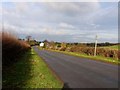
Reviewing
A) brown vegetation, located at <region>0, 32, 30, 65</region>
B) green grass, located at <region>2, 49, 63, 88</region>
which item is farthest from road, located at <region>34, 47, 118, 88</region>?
brown vegetation, located at <region>0, 32, 30, 65</region>

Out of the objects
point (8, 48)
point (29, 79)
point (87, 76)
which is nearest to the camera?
point (29, 79)

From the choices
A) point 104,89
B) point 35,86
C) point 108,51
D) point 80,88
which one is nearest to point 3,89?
point 35,86

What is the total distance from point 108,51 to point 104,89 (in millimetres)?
31514

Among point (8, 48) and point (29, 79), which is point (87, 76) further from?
point (8, 48)

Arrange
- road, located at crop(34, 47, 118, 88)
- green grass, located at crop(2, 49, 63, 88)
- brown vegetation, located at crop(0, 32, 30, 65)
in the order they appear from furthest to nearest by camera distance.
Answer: brown vegetation, located at crop(0, 32, 30, 65) < road, located at crop(34, 47, 118, 88) < green grass, located at crop(2, 49, 63, 88)

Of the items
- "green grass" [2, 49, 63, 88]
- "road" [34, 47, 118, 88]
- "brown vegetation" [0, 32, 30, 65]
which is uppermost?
"brown vegetation" [0, 32, 30, 65]

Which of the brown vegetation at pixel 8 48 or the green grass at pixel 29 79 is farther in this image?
the brown vegetation at pixel 8 48

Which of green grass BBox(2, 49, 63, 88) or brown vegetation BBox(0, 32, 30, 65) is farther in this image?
brown vegetation BBox(0, 32, 30, 65)

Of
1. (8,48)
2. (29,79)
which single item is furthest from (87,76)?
(8,48)

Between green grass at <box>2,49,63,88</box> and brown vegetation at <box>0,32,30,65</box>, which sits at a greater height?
brown vegetation at <box>0,32,30,65</box>

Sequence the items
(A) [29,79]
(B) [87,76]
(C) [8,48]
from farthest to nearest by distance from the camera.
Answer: (C) [8,48], (B) [87,76], (A) [29,79]

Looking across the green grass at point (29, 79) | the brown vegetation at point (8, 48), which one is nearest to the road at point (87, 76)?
the green grass at point (29, 79)

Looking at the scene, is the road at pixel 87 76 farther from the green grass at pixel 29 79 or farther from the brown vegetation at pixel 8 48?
the brown vegetation at pixel 8 48

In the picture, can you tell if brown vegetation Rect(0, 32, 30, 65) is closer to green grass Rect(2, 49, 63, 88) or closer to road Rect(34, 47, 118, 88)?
green grass Rect(2, 49, 63, 88)
